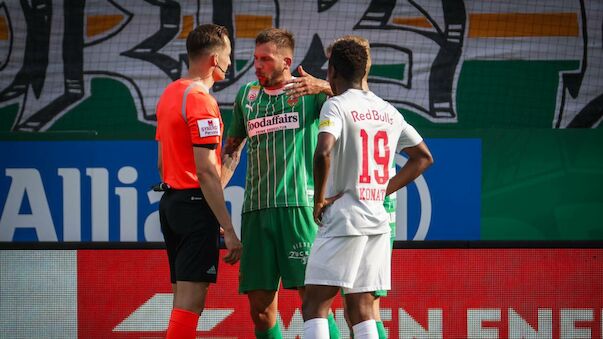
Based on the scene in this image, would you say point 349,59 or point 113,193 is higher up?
point 349,59

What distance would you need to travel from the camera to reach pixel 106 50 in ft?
25.6

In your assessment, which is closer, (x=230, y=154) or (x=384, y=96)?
(x=230, y=154)

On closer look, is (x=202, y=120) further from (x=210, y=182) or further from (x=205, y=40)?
(x=205, y=40)

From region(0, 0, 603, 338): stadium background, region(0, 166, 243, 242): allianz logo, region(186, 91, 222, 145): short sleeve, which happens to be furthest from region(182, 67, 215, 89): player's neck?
region(0, 166, 243, 242): allianz logo

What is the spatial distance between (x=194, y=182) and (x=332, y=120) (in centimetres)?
82

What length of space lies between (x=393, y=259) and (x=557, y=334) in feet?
3.15

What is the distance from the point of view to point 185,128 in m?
4.29

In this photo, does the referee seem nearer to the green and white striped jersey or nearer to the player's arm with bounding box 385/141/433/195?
the green and white striped jersey

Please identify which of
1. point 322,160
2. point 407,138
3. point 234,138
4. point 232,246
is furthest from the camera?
point 234,138

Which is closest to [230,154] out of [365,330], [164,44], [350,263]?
[350,263]

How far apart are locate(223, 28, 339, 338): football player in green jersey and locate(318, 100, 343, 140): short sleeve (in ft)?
1.84

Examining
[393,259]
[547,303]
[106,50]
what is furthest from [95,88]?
[547,303]

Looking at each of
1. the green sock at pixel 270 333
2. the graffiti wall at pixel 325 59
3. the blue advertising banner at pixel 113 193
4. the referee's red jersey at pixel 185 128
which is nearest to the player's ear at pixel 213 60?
the referee's red jersey at pixel 185 128

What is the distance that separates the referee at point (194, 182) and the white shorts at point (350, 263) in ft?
1.76
